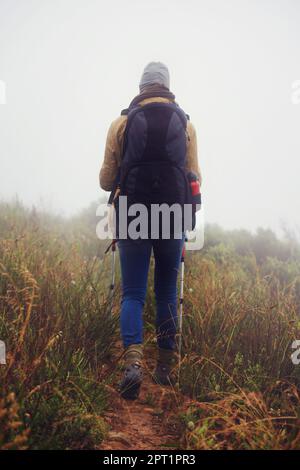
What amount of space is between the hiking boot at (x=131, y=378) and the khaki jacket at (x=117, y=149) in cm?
146

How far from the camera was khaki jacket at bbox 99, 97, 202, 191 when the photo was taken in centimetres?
349

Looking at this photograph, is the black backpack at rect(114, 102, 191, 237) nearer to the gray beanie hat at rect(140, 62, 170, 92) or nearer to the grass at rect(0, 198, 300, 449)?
the gray beanie hat at rect(140, 62, 170, 92)

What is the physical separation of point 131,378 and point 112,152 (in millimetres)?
1789

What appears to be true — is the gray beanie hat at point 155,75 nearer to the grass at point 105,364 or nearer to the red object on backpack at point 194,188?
the red object on backpack at point 194,188

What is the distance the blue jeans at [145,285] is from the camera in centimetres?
334

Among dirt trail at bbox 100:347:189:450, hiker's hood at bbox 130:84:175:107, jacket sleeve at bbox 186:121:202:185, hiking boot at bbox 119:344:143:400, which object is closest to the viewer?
dirt trail at bbox 100:347:189:450

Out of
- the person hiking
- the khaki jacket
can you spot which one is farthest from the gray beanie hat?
the khaki jacket

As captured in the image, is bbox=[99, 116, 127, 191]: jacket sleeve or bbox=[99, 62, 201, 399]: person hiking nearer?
bbox=[99, 62, 201, 399]: person hiking

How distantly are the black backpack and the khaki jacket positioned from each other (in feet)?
0.41

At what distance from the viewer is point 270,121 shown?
16188 centimetres

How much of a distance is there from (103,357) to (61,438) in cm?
126

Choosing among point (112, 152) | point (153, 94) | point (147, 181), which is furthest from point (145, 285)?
point (153, 94)

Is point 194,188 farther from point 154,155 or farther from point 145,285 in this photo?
point 145,285

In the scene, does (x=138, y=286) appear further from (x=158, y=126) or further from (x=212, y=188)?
(x=212, y=188)
